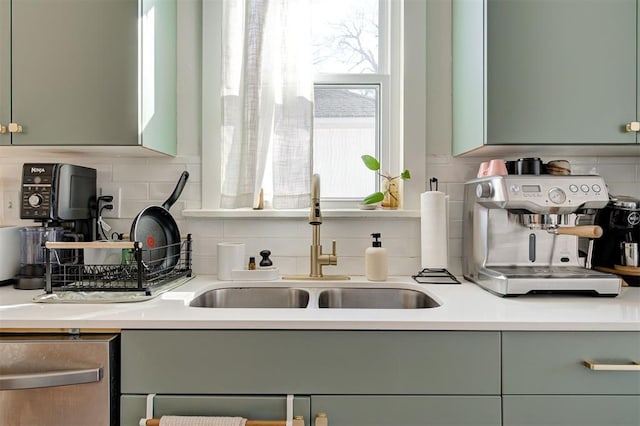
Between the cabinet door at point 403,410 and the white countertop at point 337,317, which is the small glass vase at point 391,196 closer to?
the white countertop at point 337,317

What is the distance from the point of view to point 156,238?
162cm

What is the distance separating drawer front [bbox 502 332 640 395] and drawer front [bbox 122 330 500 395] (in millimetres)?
73

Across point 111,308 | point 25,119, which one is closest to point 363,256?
point 111,308

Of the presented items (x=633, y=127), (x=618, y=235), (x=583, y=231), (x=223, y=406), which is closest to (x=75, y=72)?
(x=223, y=406)

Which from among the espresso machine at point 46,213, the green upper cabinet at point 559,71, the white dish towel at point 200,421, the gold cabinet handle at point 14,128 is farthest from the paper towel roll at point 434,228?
the gold cabinet handle at point 14,128

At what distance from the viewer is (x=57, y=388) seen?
108cm

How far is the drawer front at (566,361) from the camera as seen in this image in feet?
3.59

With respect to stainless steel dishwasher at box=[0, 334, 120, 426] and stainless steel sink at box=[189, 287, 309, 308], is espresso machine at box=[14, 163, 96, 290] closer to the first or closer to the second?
stainless steel dishwasher at box=[0, 334, 120, 426]

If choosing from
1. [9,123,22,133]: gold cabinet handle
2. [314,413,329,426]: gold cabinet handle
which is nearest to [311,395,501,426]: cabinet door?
[314,413,329,426]: gold cabinet handle

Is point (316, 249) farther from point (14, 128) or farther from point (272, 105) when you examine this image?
point (14, 128)

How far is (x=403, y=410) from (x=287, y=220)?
0.93m

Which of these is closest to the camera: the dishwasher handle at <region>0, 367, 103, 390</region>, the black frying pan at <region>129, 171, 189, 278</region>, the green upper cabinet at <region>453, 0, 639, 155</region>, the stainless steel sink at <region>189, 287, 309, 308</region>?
the dishwasher handle at <region>0, 367, 103, 390</region>

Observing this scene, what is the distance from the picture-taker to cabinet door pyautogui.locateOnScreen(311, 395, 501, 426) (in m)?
1.10

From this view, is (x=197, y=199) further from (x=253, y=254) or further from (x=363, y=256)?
(x=363, y=256)
